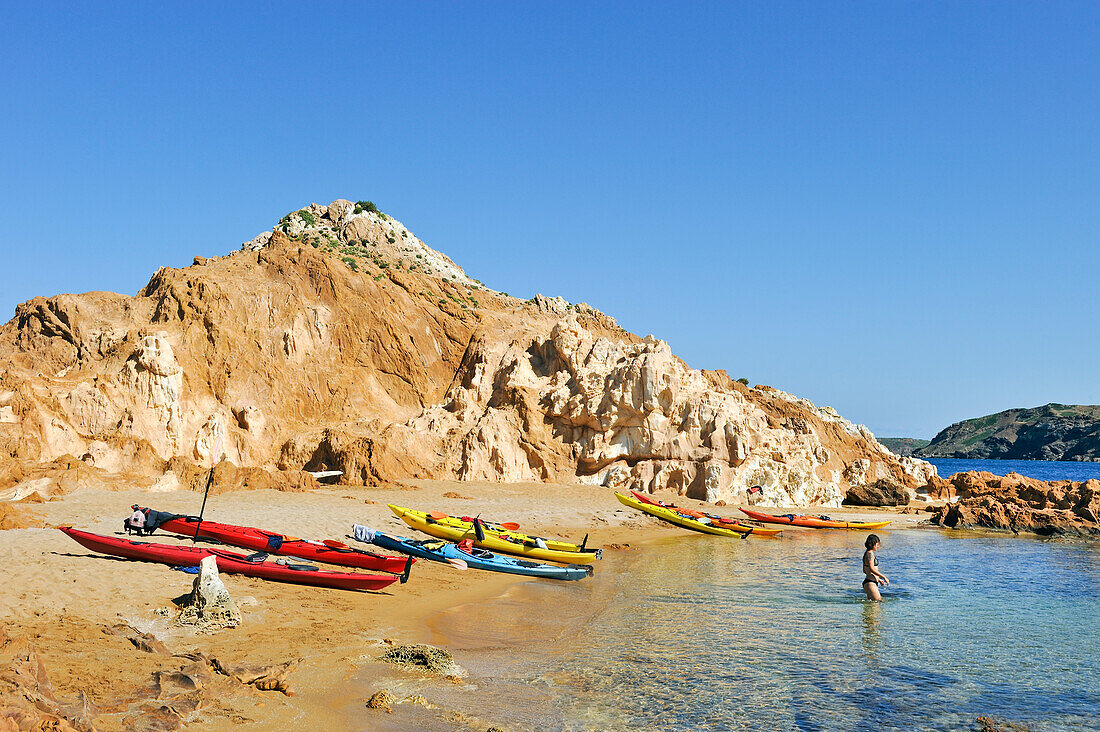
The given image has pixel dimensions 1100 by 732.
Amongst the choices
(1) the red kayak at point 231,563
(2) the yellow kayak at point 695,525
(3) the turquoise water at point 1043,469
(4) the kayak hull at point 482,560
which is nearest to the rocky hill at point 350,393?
(2) the yellow kayak at point 695,525

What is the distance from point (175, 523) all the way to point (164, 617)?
6589mm

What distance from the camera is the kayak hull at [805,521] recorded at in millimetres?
30625

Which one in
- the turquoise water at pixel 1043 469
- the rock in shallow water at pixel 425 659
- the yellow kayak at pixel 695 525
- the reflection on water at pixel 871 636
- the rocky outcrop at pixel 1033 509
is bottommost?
the rock in shallow water at pixel 425 659

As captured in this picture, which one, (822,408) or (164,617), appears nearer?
(164,617)

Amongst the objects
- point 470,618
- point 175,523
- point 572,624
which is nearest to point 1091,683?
point 572,624

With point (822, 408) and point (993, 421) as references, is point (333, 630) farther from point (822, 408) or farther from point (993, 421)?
point (993, 421)

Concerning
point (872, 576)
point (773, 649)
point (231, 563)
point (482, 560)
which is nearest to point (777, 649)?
point (773, 649)

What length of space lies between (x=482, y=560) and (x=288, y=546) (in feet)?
15.7

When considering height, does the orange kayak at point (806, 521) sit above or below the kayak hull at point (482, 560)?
above

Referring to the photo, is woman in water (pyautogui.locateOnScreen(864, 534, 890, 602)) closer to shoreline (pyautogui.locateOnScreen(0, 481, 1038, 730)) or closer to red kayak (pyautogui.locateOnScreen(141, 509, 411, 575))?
shoreline (pyautogui.locateOnScreen(0, 481, 1038, 730))

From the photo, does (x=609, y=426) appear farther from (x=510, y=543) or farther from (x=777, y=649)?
(x=777, y=649)

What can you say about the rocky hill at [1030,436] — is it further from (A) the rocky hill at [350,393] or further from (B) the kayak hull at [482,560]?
(B) the kayak hull at [482,560]

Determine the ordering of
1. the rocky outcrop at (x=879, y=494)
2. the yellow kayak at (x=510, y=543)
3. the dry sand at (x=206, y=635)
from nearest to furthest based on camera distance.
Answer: the dry sand at (x=206, y=635) → the yellow kayak at (x=510, y=543) → the rocky outcrop at (x=879, y=494)

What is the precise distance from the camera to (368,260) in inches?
1784
